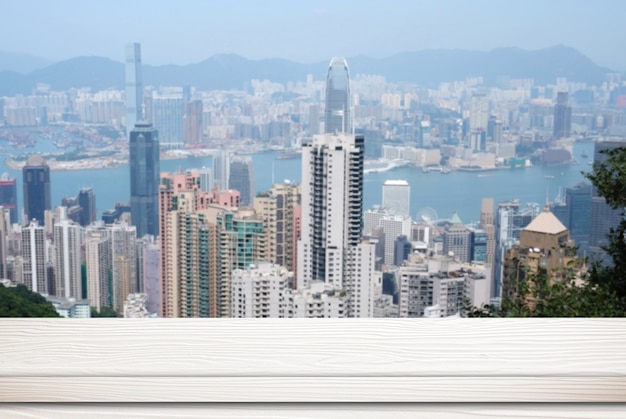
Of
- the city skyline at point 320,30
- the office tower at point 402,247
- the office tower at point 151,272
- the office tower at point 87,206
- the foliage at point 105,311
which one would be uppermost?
the city skyline at point 320,30

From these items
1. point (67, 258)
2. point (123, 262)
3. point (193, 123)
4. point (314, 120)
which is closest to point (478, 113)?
point (314, 120)

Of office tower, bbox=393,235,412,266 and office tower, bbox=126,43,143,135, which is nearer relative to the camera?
office tower, bbox=393,235,412,266

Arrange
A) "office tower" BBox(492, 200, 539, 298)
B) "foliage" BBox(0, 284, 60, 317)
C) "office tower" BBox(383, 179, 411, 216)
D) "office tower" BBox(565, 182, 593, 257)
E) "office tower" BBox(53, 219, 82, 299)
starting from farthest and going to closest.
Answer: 1. "office tower" BBox(53, 219, 82, 299)
2. "office tower" BBox(383, 179, 411, 216)
3. "office tower" BBox(492, 200, 539, 298)
4. "foliage" BBox(0, 284, 60, 317)
5. "office tower" BBox(565, 182, 593, 257)

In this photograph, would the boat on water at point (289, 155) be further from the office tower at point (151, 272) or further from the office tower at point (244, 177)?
the office tower at point (151, 272)

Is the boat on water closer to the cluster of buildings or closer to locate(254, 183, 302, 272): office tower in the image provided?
the cluster of buildings

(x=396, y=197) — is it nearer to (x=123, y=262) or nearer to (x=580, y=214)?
(x=580, y=214)

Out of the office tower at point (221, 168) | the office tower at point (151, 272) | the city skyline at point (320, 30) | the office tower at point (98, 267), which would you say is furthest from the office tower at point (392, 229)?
the office tower at point (98, 267)
